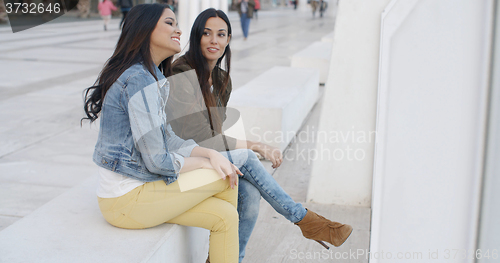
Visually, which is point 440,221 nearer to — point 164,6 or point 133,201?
point 133,201

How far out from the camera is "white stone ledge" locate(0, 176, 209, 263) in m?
1.77

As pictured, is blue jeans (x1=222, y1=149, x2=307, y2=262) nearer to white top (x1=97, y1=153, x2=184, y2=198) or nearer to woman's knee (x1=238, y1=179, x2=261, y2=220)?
woman's knee (x1=238, y1=179, x2=261, y2=220)

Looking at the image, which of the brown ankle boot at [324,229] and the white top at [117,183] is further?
the brown ankle boot at [324,229]

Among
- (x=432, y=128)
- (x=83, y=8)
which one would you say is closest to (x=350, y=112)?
(x=432, y=128)

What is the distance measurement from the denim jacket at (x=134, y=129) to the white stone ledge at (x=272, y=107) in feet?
5.96

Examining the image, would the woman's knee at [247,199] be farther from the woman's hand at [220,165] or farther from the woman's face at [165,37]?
the woman's face at [165,37]

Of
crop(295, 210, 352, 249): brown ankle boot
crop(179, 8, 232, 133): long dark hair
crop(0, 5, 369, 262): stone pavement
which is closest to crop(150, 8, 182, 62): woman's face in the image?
crop(179, 8, 232, 133): long dark hair

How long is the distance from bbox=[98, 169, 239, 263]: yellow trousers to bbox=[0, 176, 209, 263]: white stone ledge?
6cm

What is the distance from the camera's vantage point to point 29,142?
15.8ft

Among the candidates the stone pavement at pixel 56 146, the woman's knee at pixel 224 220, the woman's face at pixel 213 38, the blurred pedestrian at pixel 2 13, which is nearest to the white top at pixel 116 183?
the woman's knee at pixel 224 220

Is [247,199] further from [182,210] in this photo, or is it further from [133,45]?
[133,45]

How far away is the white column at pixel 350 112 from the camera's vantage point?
3.29 metres

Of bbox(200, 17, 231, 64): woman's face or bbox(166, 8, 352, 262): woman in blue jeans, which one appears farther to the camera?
bbox(200, 17, 231, 64): woman's face

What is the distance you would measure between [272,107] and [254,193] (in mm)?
2277
